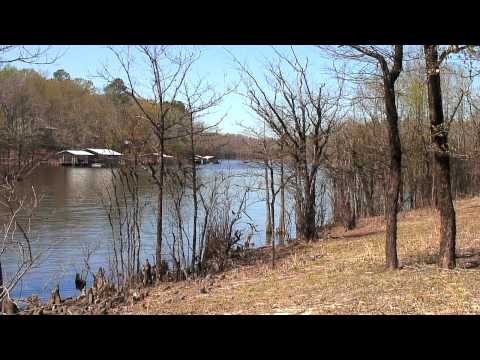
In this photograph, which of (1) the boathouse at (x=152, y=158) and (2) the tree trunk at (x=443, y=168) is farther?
(1) the boathouse at (x=152, y=158)

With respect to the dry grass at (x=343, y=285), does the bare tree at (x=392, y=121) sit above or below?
above

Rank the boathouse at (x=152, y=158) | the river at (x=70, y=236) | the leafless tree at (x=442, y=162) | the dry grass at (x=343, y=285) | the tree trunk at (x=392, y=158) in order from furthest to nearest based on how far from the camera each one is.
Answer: the boathouse at (x=152, y=158)
the river at (x=70, y=236)
the tree trunk at (x=392, y=158)
the leafless tree at (x=442, y=162)
the dry grass at (x=343, y=285)

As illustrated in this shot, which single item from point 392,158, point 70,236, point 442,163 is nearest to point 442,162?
point 442,163

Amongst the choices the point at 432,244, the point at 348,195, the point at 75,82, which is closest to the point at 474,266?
the point at 432,244

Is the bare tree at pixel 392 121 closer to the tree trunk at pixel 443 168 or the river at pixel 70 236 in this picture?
the tree trunk at pixel 443 168

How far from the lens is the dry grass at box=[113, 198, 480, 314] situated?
249 inches

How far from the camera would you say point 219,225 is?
12.4 m

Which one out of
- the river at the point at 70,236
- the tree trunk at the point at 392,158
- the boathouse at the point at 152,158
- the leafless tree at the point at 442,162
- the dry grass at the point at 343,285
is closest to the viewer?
the dry grass at the point at 343,285

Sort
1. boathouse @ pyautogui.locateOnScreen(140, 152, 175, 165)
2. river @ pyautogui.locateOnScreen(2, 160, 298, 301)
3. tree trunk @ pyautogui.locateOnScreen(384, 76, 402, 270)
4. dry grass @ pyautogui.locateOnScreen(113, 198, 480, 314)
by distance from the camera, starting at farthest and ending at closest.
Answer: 1. boathouse @ pyautogui.locateOnScreen(140, 152, 175, 165)
2. river @ pyautogui.locateOnScreen(2, 160, 298, 301)
3. tree trunk @ pyautogui.locateOnScreen(384, 76, 402, 270)
4. dry grass @ pyautogui.locateOnScreen(113, 198, 480, 314)

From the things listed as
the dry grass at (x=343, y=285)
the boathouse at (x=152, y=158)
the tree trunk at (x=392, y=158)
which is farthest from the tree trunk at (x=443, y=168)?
the boathouse at (x=152, y=158)

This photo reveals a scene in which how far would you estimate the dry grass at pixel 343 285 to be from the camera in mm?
6328

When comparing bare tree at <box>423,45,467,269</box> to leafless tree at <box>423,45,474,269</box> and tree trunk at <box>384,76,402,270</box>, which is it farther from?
tree trunk at <box>384,76,402,270</box>

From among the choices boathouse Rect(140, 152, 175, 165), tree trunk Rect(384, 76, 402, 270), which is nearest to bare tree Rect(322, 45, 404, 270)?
tree trunk Rect(384, 76, 402, 270)
